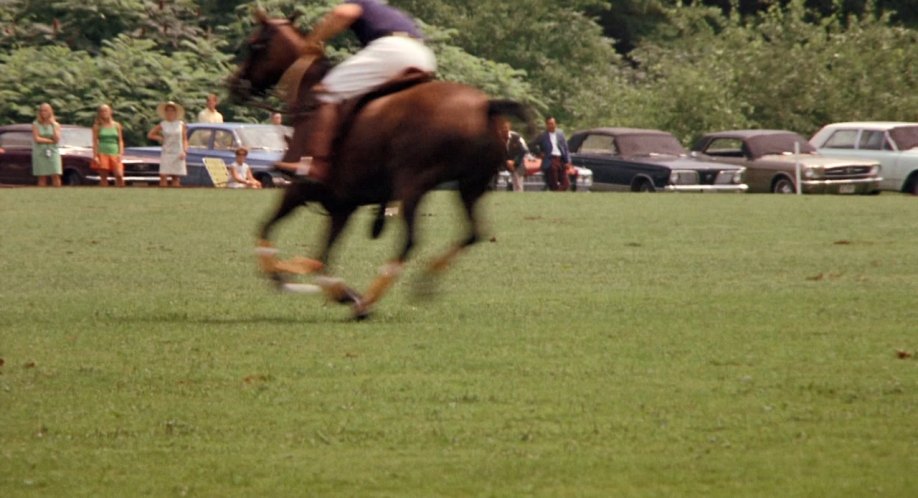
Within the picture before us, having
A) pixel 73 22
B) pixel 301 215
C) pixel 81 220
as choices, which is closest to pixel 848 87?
pixel 73 22

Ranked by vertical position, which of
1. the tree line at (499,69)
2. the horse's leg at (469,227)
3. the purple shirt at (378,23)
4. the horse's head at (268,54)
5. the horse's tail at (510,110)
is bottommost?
the tree line at (499,69)

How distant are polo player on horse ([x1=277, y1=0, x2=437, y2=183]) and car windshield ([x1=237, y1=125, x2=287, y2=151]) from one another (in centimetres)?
2518

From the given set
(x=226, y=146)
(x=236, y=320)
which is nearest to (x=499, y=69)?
(x=226, y=146)

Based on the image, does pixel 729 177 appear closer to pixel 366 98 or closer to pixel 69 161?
pixel 69 161

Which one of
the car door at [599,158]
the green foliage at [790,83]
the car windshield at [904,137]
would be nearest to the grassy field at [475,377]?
the car door at [599,158]

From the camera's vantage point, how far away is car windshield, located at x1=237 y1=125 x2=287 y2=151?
37.9 meters

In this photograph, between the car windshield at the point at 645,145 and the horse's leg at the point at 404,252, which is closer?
the horse's leg at the point at 404,252

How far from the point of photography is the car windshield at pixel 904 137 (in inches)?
1672

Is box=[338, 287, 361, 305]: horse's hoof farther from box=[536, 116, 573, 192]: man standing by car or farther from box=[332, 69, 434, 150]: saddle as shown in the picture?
box=[536, 116, 573, 192]: man standing by car

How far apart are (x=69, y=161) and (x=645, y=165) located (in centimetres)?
1152

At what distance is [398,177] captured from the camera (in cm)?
1229

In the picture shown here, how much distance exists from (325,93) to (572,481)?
19.3 feet

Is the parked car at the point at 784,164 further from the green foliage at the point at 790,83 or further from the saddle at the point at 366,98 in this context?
the saddle at the point at 366,98

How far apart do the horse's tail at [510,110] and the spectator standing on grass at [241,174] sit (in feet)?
76.4
